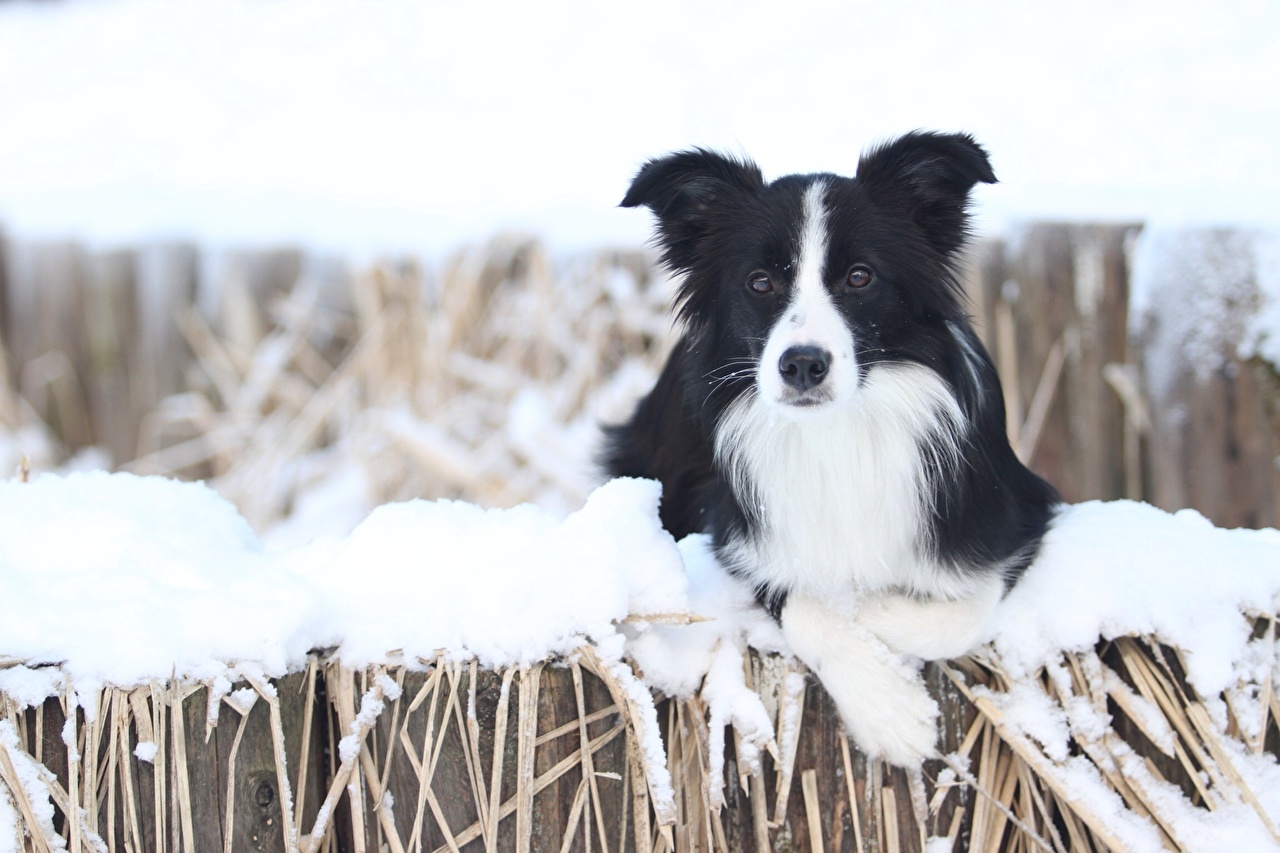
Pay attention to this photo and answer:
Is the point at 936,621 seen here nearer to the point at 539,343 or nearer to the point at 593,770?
the point at 593,770

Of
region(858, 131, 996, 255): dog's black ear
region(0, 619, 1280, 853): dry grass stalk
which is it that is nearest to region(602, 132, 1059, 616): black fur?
region(858, 131, 996, 255): dog's black ear

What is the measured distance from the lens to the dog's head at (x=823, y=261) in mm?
2307

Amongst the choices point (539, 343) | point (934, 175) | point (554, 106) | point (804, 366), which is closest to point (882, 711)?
point (804, 366)

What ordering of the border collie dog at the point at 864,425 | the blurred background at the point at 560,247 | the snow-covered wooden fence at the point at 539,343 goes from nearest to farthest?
the border collie dog at the point at 864,425, the snow-covered wooden fence at the point at 539,343, the blurred background at the point at 560,247

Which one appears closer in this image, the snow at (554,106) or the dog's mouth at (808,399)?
the dog's mouth at (808,399)

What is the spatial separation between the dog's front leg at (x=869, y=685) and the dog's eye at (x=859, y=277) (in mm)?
707

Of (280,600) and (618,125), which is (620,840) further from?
(618,125)

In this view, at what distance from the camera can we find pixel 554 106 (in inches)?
356

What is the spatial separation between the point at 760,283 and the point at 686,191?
0.33 metres

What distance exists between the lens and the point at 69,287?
680 cm

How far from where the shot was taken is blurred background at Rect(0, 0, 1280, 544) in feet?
16.6

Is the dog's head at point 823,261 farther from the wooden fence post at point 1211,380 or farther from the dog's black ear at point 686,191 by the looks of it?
the wooden fence post at point 1211,380

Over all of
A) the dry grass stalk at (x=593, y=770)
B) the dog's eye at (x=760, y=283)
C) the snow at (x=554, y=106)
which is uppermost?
the snow at (x=554, y=106)

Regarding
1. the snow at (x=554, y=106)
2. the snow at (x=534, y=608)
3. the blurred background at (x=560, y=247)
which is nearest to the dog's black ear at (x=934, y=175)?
the snow at (x=534, y=608)
